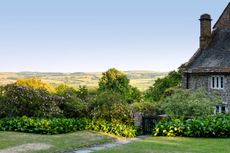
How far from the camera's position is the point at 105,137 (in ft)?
67.7

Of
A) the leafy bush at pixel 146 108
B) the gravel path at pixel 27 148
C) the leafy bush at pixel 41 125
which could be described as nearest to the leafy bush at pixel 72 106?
the leafy bush at pixel 41 125

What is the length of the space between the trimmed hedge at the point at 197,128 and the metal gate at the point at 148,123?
2967 mm

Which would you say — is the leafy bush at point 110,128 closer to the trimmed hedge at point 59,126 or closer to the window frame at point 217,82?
the trimmed hedge at point 59,126

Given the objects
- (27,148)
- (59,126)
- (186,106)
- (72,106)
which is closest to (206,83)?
(186,106)

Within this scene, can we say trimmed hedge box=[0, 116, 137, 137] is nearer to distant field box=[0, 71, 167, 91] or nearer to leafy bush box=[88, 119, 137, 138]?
leafy bush box=[88, 119, 137, 138]

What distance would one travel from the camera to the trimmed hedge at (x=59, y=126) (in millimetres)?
21516

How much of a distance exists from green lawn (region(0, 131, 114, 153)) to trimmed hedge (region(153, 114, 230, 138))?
10.3 feet

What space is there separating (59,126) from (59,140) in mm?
3628

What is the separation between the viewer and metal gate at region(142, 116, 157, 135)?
83.4ft

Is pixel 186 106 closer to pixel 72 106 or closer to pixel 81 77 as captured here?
pixel 72 106

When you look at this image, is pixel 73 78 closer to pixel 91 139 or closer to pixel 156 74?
pixel 156 74

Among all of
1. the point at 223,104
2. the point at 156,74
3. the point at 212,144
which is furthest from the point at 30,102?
the point at 156,74

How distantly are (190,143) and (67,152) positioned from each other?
5.35 meters

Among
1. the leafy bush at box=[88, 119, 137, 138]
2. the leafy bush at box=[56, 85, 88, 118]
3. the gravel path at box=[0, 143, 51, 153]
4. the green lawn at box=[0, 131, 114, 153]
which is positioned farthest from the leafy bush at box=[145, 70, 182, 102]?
the gravel path at box=[0, 143, 51, 153]
